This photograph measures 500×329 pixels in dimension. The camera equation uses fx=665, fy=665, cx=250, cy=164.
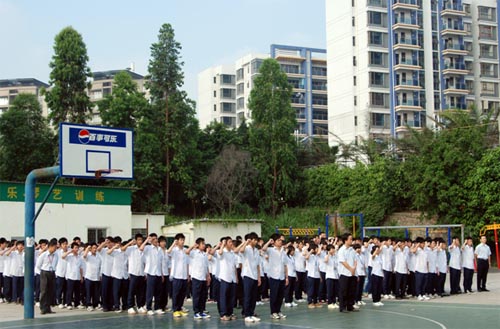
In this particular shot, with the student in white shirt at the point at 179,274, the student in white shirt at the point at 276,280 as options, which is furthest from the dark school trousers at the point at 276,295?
the student in white shirt at the point at 179,274

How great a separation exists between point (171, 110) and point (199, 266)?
75.7 ft

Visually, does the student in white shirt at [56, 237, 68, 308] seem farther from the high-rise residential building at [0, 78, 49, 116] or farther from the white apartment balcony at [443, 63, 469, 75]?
the high-rise residential building at [0, 78, 49, 116]

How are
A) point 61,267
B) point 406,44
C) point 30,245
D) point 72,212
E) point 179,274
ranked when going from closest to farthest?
point 179,274, point 30,245, point 61,267, point 72,212, point 406,44

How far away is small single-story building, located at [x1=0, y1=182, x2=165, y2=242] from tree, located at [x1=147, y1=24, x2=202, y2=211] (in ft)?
24.5

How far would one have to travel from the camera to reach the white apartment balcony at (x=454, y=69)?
5416 centimetres

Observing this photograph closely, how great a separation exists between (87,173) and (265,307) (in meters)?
4.76

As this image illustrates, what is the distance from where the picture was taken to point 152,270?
1309 cm

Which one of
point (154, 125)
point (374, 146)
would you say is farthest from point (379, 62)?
point (154, 125)

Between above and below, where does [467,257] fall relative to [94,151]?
below

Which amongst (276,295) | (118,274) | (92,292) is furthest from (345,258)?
(92,292)

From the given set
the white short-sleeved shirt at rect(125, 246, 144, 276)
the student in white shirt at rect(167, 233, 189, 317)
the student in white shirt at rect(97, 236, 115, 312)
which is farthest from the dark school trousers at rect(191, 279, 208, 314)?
the student in white shirt at rect(97, 236, 115, 312)

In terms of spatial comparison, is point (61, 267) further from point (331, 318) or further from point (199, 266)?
point (331, 318)

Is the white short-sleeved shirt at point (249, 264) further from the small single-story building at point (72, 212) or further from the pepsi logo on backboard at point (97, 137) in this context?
the small single-story building at point (72, 212)

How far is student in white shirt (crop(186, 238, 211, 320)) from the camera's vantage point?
12344mm
